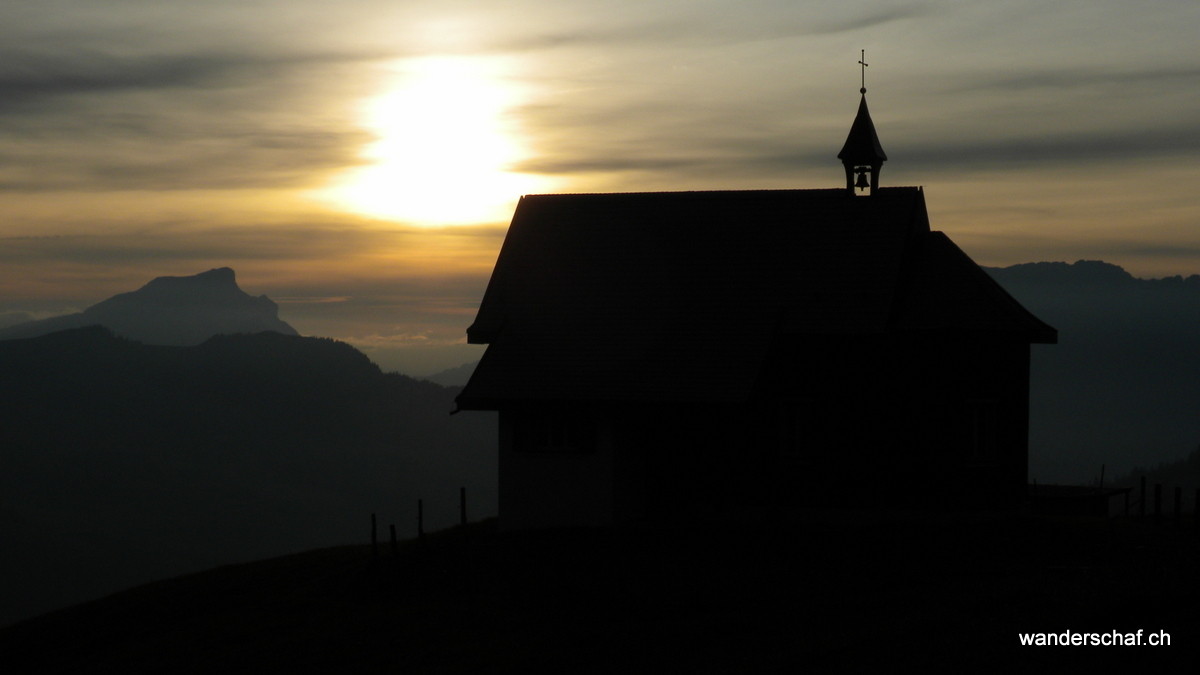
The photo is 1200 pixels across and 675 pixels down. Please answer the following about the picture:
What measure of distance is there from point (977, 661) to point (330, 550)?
30112 mm

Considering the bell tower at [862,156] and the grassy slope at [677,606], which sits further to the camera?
the bell tower at [862,156]

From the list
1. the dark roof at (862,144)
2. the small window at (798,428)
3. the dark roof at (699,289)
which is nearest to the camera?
the dark roof at (699,289)

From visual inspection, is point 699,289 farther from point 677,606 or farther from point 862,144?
point 677,606

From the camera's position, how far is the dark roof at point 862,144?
41125 mm

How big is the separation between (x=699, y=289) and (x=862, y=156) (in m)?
7.39

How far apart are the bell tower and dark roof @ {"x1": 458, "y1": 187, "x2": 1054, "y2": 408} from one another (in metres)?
1.05

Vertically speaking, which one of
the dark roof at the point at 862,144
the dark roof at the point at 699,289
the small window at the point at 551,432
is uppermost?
the dark roof at the point at 862,144

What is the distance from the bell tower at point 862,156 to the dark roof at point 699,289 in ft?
3.46

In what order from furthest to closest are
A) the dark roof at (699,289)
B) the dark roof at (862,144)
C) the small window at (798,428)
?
the dark roof at (862,144), the small window at (798,428), the dark roof at (699,289)

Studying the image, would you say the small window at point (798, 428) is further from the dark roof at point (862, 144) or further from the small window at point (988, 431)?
the dark roof at point (862, 144)

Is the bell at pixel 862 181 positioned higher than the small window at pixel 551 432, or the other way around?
the bell at pixel 862 181

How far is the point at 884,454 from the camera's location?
36.9 meters

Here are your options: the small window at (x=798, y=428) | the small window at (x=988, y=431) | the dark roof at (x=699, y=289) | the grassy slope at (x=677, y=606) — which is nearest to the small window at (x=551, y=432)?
the dark roof at (x=699, y=289)

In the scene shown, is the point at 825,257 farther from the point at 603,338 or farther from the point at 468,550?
the point at 468,550
